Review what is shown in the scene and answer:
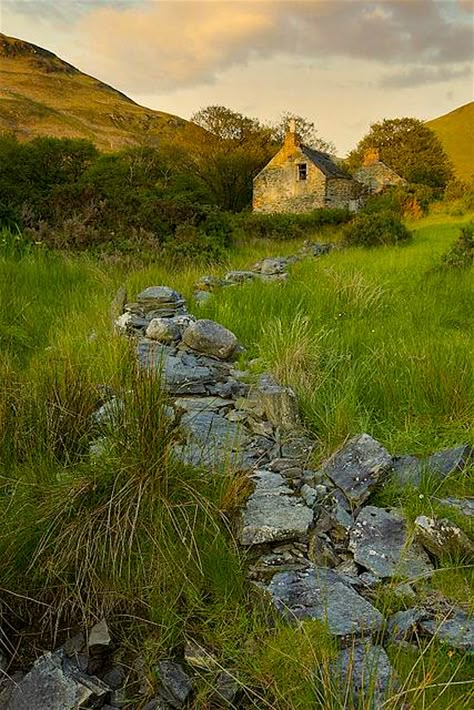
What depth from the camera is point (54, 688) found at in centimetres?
191

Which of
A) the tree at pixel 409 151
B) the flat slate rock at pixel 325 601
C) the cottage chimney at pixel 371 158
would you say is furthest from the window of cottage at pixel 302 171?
the flat slate rock at pixel 325 601

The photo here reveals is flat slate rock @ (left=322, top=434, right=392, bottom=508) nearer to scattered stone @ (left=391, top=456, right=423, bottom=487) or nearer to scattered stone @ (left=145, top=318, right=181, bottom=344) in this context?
scattered stone @ (left=391, top=456, right=423, bottom=487)

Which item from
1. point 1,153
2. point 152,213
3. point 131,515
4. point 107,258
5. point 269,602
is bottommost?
point 269,602

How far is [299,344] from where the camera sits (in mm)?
4473

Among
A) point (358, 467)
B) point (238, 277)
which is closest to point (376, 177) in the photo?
point (238, 277)

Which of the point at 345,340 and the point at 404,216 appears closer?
the point at 345,340

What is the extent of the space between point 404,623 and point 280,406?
1732mm

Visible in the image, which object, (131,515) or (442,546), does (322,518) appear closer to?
(442,546)

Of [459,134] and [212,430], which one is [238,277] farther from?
[459,134]

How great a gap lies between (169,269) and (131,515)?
6970mm

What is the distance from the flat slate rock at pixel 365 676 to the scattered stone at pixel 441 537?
685 millimetres

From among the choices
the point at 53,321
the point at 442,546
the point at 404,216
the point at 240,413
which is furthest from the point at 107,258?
the point at 404,216

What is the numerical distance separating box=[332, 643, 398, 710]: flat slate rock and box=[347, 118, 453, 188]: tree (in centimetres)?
3765

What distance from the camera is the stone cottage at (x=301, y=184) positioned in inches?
1266
